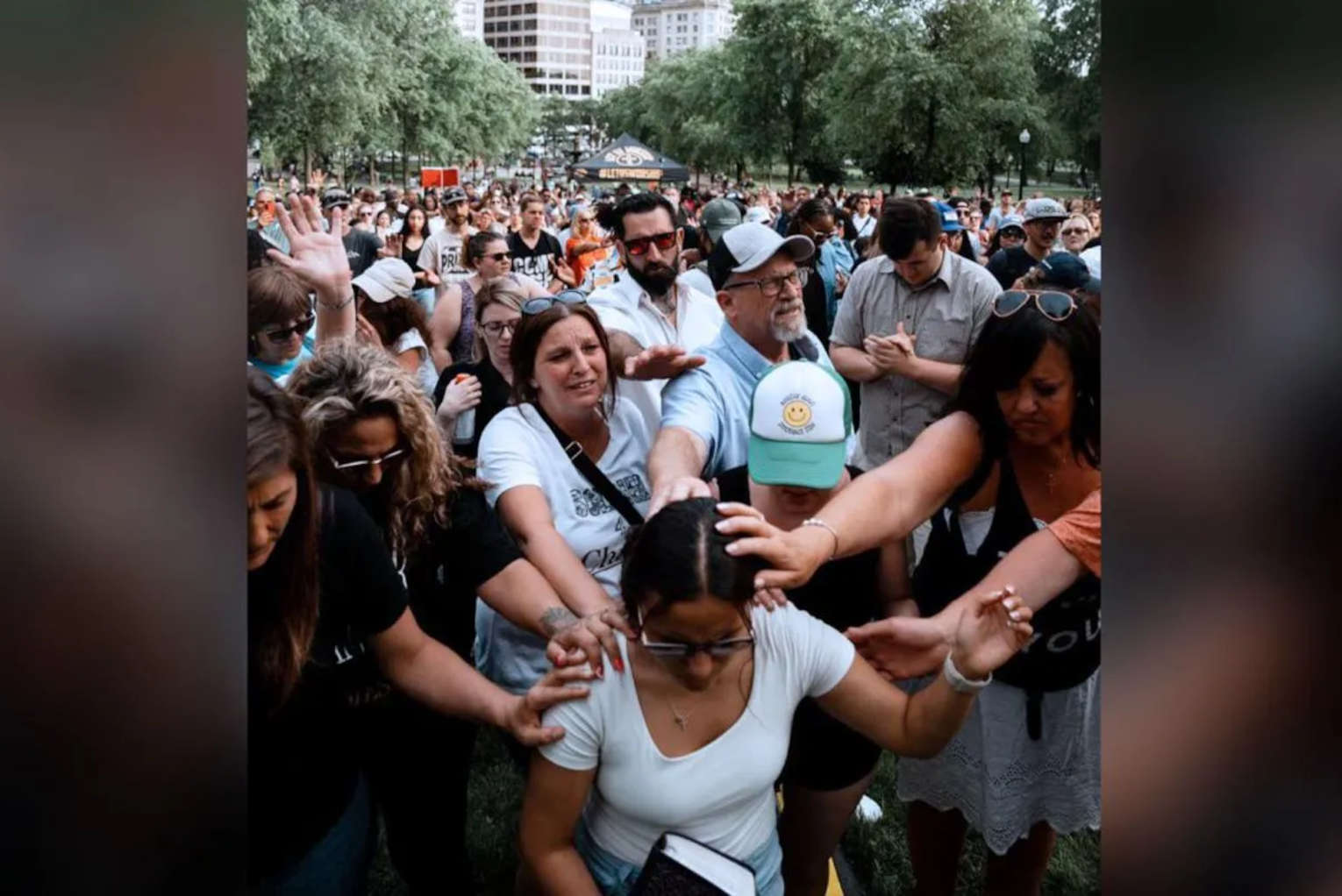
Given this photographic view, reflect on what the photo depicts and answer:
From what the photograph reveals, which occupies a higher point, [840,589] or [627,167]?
[627,167]

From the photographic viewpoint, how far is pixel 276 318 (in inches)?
91.8

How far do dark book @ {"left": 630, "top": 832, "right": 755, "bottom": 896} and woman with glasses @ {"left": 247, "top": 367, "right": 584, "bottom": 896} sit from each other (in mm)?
259

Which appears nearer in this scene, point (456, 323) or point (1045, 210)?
point (456, 323)

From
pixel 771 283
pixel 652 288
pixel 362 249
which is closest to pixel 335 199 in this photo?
pixel 362 249

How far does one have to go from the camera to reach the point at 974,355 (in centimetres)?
206

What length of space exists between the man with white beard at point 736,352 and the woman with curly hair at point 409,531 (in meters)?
0.38

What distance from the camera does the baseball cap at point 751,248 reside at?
2736 millimetres

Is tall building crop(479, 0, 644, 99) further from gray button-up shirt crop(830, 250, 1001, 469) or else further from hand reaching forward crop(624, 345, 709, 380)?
hand reaching forward crop(624, 345, 709, 380)

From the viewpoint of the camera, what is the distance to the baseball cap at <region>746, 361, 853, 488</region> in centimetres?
205

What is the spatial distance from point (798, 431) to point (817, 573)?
31 cm

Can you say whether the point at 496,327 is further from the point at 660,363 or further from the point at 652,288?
the point at 660,363
